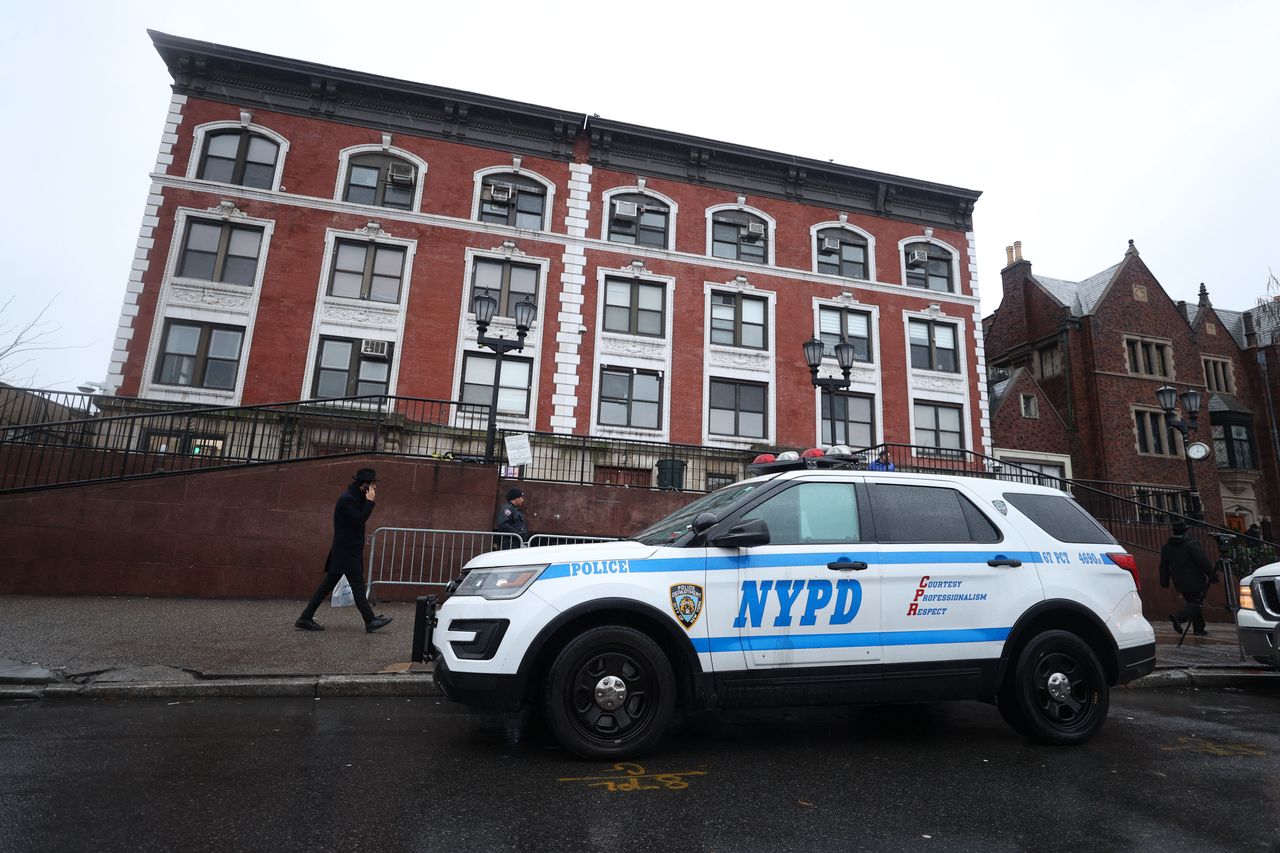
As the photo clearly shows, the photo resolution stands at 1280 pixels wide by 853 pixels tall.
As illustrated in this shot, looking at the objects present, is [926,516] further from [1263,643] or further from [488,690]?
[1263,643]

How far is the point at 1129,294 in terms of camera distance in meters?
30.6

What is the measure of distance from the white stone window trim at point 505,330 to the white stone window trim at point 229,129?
19.6 feet

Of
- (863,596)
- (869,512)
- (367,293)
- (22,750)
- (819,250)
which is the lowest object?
(22,750)

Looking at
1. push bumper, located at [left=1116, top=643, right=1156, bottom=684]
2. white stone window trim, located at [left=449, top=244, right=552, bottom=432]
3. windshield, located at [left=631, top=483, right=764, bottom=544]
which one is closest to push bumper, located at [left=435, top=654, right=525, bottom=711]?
windshield, located at [left=631, top=483, right=764, bottom=544]

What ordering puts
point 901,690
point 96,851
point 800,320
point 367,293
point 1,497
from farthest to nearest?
point 800,320 → point 367,293 → point 1,497 → point 901,690 → point 96,851

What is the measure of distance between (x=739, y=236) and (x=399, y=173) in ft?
38.5

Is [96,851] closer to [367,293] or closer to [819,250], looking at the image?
[367,293]

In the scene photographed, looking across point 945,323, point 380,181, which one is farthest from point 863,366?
point 380,181

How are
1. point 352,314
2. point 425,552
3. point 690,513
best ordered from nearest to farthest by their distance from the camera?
point 690,513 < point 425,552 < point 352,314

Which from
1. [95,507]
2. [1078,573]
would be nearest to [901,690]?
[1078,573]

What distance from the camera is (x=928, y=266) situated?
25.3 metres

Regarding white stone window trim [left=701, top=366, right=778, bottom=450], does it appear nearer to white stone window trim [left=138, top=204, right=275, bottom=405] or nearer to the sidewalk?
the sidewalk

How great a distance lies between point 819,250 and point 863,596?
21.9 metres

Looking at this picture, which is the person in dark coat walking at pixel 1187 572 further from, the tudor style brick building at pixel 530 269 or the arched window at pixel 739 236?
the arched window at pixel 739 236
